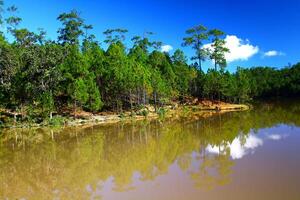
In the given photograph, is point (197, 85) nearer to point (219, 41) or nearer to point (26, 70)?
point (219, 41)

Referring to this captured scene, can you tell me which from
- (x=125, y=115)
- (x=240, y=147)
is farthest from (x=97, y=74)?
(x=240, y=147)

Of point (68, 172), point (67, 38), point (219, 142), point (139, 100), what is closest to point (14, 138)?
point (68, 172)

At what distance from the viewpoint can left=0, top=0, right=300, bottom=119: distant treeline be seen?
41622 mm

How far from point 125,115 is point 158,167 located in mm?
30027


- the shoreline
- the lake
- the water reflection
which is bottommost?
the lake

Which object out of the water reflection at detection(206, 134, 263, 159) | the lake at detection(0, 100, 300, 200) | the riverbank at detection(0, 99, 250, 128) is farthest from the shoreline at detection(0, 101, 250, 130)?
the water reflection at detection(206, 134, 263, 159)

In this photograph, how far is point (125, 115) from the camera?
46.3 meters

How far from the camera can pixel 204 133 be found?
27812 millimetres

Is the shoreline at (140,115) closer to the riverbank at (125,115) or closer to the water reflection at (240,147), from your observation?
the riverbank at (125,115)

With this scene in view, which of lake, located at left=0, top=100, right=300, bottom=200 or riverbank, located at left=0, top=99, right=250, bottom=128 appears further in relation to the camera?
riverbank, located at left=0, top=99, right=250, bottom=128

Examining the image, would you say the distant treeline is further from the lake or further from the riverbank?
the lake

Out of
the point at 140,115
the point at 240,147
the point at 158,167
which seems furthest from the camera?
the point at 140,115

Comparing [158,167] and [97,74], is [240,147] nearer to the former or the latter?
[158,167]

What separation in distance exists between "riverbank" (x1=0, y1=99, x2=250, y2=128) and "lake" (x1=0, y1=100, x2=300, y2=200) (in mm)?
11978
